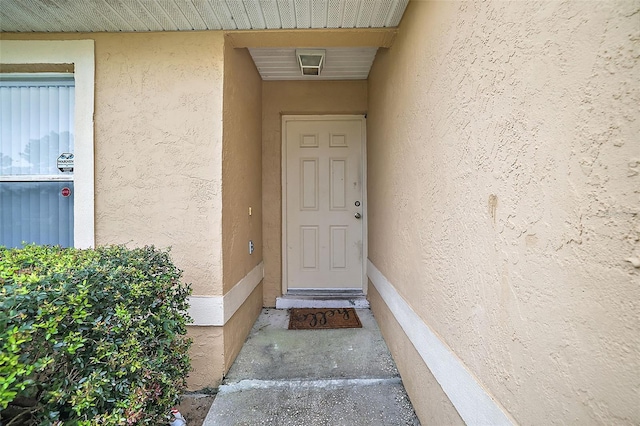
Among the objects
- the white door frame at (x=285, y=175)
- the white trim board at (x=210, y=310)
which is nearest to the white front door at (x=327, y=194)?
the white door frame at (x=285, y=175)

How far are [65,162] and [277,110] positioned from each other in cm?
212

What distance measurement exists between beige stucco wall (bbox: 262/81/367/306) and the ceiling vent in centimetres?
36

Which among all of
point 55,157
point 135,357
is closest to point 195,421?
point 135,357

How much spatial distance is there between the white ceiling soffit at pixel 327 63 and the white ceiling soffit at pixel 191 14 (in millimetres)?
722

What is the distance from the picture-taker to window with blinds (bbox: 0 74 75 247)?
241cm

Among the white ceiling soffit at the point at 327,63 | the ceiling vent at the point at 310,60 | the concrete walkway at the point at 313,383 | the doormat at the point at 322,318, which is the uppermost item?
the white ceiling soffit at the point at 327,63

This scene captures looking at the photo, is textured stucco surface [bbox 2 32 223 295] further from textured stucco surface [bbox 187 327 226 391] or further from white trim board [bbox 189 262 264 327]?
textured stucco surface [bbox 187 327 226 391]

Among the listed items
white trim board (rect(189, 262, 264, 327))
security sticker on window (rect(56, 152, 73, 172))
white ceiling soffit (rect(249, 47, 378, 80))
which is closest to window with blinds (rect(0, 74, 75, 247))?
security sticker on window (rect(56, 152, 73, 172))

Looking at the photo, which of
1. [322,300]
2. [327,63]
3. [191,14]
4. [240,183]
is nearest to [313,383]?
[322,300]

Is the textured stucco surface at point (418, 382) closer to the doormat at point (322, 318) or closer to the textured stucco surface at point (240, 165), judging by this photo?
the doormat at point (322, 318)

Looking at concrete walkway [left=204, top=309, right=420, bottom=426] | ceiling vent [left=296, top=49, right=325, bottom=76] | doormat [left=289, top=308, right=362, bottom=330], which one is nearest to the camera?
concrete walkway [left=204, top=309, right=420, bottom=426]

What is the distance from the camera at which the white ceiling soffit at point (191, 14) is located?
76.2 inches

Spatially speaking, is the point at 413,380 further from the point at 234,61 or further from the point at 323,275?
the point at 234,61

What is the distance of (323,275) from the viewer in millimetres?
3748
